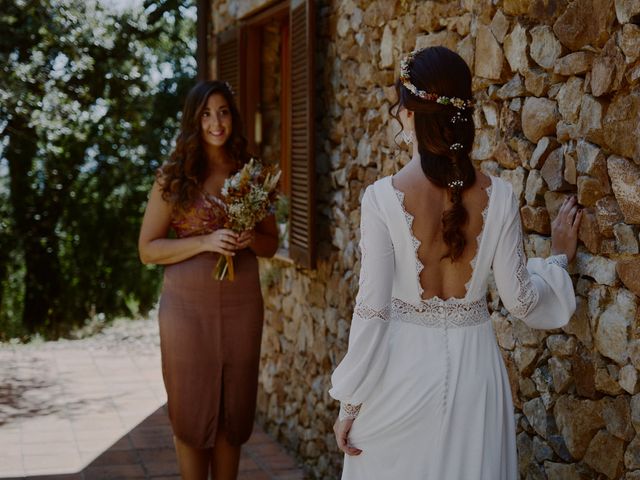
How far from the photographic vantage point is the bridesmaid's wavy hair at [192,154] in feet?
13.8

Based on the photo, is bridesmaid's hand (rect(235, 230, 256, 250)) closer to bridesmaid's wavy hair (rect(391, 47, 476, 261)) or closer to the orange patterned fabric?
the orange patterned fabric

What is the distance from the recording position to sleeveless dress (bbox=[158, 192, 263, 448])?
166 inches

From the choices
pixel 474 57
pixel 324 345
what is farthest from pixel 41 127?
pixel 474 57

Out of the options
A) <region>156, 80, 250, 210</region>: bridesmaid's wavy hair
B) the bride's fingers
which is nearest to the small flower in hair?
the bride's fingers

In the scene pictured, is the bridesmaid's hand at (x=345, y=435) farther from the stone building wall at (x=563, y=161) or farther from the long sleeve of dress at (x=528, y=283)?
the stone building wall at (x=563, y=161)

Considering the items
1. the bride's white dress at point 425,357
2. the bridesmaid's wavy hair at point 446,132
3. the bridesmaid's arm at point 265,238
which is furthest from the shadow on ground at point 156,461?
the bridesmaid's wavy hair at point 446,132

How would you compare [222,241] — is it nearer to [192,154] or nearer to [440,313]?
[192,154]

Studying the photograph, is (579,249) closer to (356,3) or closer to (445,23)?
(445,23)

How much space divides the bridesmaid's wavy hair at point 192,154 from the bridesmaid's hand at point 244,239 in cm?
27

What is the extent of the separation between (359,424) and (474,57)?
157 cm

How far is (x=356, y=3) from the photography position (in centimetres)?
495

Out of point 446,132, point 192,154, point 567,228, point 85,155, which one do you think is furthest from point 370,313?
point 85,155

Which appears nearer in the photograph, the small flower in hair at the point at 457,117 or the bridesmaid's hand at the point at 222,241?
the small flower in hair at the point at 457,117

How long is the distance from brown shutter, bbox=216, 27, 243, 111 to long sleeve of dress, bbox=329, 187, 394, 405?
14.5 feet
